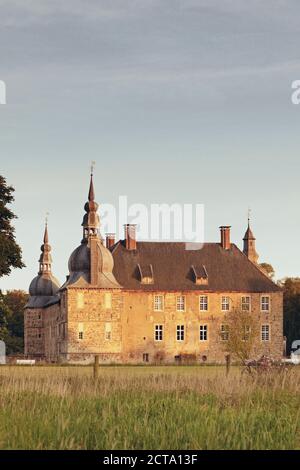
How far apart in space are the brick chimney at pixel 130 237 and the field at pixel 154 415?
5515 cm

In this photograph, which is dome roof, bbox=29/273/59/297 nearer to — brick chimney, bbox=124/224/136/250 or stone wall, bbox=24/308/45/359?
stone wall, bbox=24/308/45/359

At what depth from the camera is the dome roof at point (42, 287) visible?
289 feet

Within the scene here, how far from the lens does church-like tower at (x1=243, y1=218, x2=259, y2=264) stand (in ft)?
281

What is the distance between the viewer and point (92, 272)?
73625mm

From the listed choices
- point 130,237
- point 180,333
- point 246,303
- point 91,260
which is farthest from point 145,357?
point 130,237

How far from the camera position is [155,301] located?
251ft

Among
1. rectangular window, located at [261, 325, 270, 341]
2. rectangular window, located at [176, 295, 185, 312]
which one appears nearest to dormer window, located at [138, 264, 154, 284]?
rectangular window, located at [176, 295, 185, 312]

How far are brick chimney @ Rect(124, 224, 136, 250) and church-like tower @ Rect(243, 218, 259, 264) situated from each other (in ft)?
39.3

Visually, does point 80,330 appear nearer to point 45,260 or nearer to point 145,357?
point 145,357

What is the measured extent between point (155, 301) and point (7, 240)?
3624 centimetres

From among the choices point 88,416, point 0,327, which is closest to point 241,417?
point 88,416

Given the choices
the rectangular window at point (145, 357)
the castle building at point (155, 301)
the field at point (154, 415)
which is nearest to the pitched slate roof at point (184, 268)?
the castle building at point (155, 301)

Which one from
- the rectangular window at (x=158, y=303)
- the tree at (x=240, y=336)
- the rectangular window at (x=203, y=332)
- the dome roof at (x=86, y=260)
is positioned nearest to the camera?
the tree at (x=240, y=336)

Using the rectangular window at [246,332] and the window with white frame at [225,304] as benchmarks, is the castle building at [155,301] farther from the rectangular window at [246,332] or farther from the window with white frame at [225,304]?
the rectangular window at [246,332]
